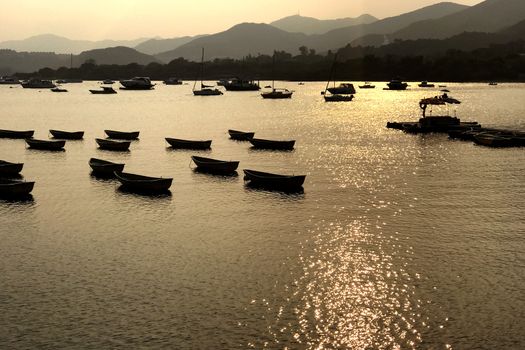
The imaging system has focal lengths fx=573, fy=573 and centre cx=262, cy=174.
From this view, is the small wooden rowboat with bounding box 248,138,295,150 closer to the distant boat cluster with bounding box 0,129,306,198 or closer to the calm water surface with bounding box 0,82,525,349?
the distant boat cluster with bounding box 0,129,306,198

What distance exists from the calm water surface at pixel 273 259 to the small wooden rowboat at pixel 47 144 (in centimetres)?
1240

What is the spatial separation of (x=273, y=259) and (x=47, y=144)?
65168mm

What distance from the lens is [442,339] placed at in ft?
95.7

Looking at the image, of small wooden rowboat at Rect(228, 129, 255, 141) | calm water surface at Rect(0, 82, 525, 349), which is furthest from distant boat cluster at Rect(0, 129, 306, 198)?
small wooden rowboat at Rect(228, 129, 255, 141)

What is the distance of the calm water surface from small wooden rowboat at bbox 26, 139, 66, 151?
40.7ft

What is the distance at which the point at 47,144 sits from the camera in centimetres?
9431

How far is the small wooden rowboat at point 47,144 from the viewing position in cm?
9400

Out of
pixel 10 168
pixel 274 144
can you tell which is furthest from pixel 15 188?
pixel 274 144

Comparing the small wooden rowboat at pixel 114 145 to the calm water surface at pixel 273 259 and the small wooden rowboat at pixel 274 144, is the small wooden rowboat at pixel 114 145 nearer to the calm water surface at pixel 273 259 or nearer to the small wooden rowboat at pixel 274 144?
the calm water surface at pixel 273 259

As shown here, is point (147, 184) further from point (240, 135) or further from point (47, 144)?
point (240, 135)

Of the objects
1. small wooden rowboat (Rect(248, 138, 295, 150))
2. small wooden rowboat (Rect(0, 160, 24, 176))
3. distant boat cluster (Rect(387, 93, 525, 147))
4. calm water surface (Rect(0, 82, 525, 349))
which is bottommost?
calm water surface (Rect(0, 82, 525, 349))

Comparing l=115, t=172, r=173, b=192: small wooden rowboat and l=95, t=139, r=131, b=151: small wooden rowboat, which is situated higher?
l=95, t=139, r=131, b=151: small wooden rowboat

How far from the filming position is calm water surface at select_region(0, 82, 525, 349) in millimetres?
30172

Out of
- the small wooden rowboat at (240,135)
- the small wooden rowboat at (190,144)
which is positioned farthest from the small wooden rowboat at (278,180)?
the small wooden rowboat at (240,135)
